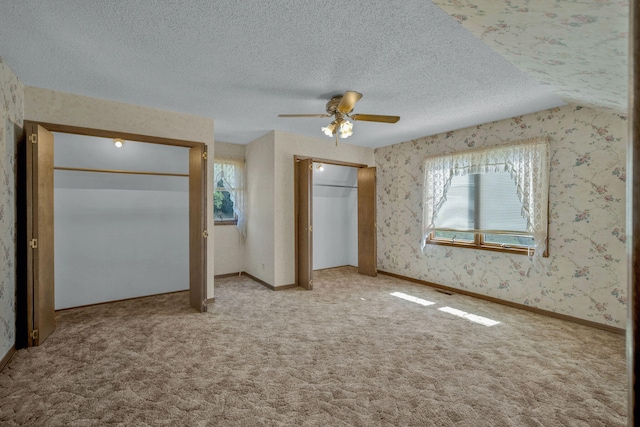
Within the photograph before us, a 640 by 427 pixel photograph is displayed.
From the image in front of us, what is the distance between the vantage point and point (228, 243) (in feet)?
18.1

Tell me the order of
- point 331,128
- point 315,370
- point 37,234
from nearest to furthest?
1. point 315,370
2. point 37,234
3. point 331,128

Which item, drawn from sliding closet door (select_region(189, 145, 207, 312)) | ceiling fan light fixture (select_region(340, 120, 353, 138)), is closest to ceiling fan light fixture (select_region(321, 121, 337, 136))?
ceiling fan light fixture (select_region(340, 120, 353, 138))

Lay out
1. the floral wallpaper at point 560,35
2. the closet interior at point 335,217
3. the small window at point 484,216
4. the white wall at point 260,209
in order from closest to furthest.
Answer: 1. the floral wallpaper at point 560,35
2. the small window at point 484,216
3. the white wall at point 260,209
4. the closet interior at point 335,217

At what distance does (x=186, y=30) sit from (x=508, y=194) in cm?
416

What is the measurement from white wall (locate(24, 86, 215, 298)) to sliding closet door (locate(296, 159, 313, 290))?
1.40 meters

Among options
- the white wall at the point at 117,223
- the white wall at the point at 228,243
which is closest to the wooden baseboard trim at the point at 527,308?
the white wall at the point at 228,243

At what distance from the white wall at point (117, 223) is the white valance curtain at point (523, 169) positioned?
414 cm

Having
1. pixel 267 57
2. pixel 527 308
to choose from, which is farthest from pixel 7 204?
pixel 527 308

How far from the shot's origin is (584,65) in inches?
84.5

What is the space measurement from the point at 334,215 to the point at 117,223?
3985 millimetres

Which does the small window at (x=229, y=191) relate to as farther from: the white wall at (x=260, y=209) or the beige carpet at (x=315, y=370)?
the beige carpet at (x=315, y=370)

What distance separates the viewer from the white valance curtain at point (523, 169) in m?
3.64

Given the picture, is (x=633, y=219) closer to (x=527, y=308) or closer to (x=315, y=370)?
(x=315, y=370)

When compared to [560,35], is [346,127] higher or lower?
lower
